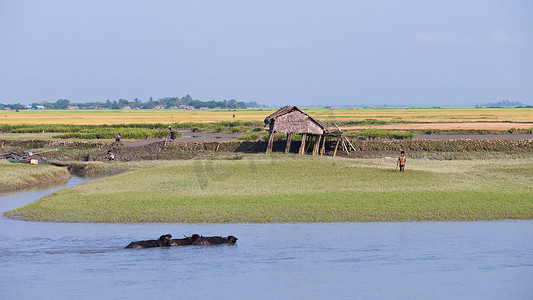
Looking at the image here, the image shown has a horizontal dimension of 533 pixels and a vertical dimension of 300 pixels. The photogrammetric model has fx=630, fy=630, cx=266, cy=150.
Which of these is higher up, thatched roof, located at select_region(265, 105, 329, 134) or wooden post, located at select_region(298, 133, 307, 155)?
thatched roof, located at select_region(265, 105, 329, 134)

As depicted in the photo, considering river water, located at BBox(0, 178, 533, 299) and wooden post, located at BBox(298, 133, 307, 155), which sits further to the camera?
wooden post, located at BBox(298, 133, 307, 155)

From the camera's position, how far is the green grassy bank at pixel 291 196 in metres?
20.8

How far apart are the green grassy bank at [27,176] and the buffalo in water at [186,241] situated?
14.1 m

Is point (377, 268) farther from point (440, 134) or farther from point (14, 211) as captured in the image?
point (440, 134)

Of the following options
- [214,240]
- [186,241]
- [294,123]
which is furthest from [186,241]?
[294,123]

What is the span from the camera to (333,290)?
14.0 m

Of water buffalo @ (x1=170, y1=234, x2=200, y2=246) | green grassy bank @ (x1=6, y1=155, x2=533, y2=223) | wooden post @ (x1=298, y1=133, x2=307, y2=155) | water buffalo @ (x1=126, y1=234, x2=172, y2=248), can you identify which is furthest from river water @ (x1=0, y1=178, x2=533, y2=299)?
wooden post @ (x1=298, y1=133, x2=307, y2=155)

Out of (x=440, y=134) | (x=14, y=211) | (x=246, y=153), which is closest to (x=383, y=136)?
(x=440, y=134)

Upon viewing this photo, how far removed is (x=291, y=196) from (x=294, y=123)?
18759 millimetres

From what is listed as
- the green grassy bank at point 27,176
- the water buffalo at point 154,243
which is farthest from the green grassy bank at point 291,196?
the green grassy bank at point 27,176

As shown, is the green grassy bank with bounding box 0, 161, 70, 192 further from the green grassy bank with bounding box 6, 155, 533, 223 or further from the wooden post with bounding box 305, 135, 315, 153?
the wooden post with bounding box 305, 135, 315, 153

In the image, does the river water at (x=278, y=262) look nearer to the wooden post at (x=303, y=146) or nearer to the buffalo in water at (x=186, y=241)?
the buffalo in water at (x=186, y=241)

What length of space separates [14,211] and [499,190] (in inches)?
720

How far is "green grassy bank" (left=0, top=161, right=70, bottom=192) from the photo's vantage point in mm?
28902
